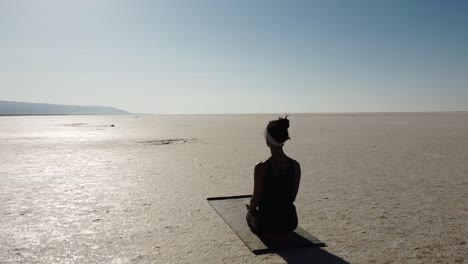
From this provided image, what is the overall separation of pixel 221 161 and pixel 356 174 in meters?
4.26

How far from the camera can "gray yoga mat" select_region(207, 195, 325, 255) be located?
4234mm

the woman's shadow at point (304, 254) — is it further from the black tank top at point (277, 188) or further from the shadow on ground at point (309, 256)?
the black tank top at point (277, 188)

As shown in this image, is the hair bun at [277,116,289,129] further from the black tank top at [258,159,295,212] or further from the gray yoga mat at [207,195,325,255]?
the gray yoga mat at [207,195,325,255]

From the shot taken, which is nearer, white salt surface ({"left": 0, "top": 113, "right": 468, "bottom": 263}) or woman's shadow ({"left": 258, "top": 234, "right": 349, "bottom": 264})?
woman's shadow ({"left": 258, "top": 234, "right": 349, "bottom": 264})

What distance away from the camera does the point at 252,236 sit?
456cm

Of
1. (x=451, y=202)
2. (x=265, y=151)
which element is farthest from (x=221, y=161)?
(x=451, y=202)

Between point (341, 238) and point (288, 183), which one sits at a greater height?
point (288, 183)

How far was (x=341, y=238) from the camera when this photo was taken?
15.0 feet

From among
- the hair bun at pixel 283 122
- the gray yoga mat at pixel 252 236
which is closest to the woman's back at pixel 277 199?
the gray yoga mat at pixel 252 236

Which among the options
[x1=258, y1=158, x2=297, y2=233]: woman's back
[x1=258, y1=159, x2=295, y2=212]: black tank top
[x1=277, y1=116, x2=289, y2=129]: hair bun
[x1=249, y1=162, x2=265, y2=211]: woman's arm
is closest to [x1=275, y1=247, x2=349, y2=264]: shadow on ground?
[x1=258, y1=158, x2=297, y2=233]: woman's back

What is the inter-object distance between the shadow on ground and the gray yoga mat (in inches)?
3.6

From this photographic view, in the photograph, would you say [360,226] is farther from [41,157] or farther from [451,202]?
[41,157]

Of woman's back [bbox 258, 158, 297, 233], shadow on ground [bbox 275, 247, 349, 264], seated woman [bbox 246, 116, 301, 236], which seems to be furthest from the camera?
woman's back [bbox 258, 158, 297, 233]

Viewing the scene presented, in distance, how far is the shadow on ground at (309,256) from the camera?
153 inches
